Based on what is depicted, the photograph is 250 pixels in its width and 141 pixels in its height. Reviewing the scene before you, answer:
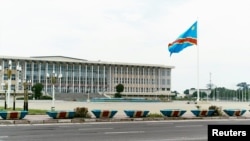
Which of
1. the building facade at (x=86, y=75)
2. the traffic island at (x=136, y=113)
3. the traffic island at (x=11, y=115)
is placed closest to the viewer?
the traffic island at (x=11, y=115)

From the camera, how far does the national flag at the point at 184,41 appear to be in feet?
93.9

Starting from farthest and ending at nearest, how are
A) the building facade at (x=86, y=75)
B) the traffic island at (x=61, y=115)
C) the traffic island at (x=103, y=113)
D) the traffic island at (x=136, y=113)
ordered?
the building facade at (x=86, y=75) < the traffic island at (x=136, y=113) < the traffic island at (x=103, y=113) < the traffic island at (x=61, y=115)

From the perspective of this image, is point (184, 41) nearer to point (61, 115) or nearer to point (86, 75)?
point (61, 115)

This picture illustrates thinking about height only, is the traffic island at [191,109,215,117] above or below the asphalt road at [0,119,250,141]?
below

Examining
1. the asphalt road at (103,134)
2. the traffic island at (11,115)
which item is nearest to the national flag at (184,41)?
the traffic island at (11,115)

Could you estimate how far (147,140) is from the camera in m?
11.8

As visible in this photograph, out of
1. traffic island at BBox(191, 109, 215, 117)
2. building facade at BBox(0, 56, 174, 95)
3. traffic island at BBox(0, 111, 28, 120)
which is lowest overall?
traffic island at BBox(191, 109, 215, 117)

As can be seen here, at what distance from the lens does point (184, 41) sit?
29.1m

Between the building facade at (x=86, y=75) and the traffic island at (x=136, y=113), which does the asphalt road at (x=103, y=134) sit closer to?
the traffic island at (x=136, y=113)

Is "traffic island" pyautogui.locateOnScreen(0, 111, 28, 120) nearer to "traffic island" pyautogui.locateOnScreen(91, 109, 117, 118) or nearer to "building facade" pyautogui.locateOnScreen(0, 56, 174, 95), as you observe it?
"traffic island" pyautogui.locateOnScreen(91, 109, 117, 118)

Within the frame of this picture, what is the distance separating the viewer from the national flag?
93.9 ft

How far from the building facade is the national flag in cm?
6766

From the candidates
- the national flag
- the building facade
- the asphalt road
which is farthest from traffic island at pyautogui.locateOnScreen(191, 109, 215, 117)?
the building facade

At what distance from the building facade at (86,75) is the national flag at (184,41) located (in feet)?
222
